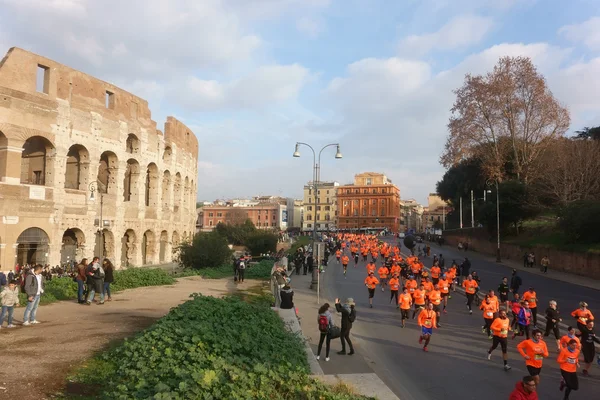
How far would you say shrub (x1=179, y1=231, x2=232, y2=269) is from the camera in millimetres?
32344

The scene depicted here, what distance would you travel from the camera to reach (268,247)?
158 feet

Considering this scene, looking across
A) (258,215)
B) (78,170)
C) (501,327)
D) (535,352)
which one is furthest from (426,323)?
(258,215)

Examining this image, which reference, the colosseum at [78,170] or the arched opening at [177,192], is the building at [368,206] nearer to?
the arched opening at [177,192]

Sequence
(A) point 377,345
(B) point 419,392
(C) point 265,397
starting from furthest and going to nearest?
(A) point 377,345 < (B) point 419,392 < (C) point 265,397

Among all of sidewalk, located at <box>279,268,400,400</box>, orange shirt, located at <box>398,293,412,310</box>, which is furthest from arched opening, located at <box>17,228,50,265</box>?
orange shirt, located at <box>398,293,412,310</box>

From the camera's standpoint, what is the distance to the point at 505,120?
137 ft

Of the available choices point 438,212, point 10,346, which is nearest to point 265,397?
point 10,346

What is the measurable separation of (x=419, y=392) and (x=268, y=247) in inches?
1577

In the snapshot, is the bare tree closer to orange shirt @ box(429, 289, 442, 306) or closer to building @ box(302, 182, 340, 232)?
orange shirt @ box(429, 289, 442, 306)

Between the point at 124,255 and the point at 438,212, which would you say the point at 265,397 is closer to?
the point at 124,255

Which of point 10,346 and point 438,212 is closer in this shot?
point 10,346

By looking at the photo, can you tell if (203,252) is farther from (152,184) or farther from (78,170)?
(78,170)

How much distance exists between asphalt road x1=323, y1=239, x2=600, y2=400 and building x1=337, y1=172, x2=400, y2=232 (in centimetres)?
10930

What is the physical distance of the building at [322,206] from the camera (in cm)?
14025
